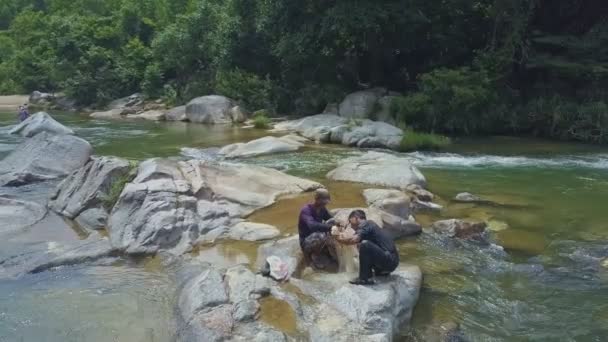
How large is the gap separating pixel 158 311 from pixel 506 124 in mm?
20404

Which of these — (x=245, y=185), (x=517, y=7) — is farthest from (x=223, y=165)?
(x=517, y=7)

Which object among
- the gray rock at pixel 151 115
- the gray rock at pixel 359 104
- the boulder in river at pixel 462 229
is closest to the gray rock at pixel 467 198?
the boulder in river at pixel 462 229

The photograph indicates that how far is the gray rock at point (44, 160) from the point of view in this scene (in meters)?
16.3

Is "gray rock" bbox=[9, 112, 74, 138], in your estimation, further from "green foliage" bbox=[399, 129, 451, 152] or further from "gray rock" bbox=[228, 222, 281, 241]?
"gray rock" bbox=[228, 222, 281, 241]

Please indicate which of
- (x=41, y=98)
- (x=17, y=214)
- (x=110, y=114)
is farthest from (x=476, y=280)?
(x=41, y=98)

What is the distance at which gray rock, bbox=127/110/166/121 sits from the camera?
33.4 m

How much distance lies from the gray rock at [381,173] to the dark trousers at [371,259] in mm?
6332

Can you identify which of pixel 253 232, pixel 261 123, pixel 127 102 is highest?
pixel 253 232

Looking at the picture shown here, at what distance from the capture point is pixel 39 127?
78.3 feet

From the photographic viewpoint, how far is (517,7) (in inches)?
1012

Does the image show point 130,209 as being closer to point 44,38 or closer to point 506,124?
point 506,124

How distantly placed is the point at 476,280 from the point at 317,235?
2.60 metres

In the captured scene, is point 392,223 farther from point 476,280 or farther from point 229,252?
point 229,252

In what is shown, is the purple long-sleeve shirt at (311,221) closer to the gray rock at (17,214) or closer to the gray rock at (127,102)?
the gray rock at (17,214)
